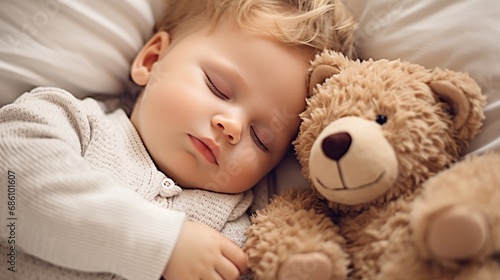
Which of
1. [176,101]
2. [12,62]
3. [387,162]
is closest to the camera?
[387,162]

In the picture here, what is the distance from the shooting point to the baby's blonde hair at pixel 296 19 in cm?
106

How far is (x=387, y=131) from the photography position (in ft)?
2.55

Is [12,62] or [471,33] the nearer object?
[471,33]

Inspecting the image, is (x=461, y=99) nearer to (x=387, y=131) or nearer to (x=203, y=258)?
(x=387, y=131)

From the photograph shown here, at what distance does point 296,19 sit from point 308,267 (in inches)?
21.3

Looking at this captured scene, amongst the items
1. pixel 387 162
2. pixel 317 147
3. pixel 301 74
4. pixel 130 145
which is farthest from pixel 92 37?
pixel 387 162

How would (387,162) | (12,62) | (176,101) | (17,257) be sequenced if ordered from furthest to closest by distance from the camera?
1. (12,62)
2. (176,101)
3. (17,257)
4. (387,162)

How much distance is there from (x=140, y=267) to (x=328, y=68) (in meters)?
0.50

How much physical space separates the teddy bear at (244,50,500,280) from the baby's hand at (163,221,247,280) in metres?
0.03

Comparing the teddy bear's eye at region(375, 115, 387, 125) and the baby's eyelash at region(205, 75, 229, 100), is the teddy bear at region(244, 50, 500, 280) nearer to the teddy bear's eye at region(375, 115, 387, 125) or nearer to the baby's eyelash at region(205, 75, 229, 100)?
the teddy bear's eye at region(375, 115, 387, 125)

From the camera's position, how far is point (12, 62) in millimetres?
1109

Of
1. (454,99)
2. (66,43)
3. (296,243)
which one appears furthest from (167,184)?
(454,99)

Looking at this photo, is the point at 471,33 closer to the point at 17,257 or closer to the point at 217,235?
the point at 217,235

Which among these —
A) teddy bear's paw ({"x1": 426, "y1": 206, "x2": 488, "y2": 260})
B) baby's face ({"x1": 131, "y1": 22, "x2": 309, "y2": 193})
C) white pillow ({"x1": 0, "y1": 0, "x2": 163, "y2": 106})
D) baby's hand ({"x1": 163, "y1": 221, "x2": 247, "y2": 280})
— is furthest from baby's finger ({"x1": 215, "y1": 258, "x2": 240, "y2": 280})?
white pillow ({"x1": 0, "y1": 0, "x2": 163, "y2": 106})
